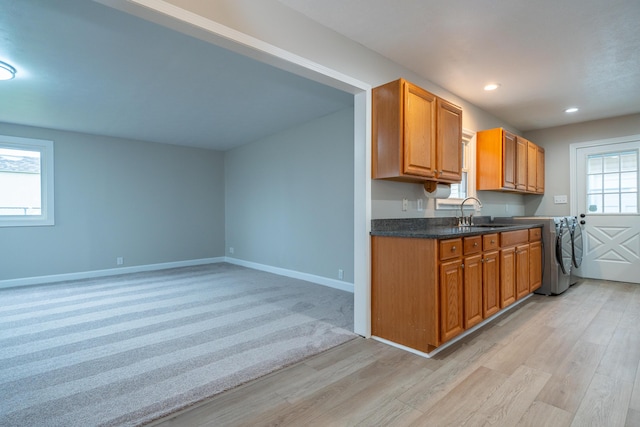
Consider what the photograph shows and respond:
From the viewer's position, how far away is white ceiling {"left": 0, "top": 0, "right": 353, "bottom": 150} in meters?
2.30

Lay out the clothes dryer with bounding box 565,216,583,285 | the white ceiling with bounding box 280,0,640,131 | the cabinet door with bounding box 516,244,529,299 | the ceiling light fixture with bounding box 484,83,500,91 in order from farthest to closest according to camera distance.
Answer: the clothes dryer with bounding box 565,216,583,285
the ceiling light fixture with bounding box 484,83,500,91
the cabinet door with bounding box 516,244,529,299
the white ceiling with bounding box 280,0,640,131

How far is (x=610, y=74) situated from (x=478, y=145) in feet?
4.55

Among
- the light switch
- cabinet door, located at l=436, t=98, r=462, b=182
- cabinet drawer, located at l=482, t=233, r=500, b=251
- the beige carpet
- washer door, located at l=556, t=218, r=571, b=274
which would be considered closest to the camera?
the beige carpet

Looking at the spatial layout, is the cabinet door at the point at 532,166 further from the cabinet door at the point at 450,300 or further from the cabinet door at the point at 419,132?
the cabinet door at the point at 450,300

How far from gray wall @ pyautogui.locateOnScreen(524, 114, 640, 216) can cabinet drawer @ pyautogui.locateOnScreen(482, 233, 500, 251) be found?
10.4ft

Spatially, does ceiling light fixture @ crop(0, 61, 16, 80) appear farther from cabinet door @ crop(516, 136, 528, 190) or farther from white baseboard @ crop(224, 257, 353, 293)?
cabinet door @ crop(516, 136, 528, 190)

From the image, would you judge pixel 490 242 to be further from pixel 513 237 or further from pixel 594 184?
pixel 594 184

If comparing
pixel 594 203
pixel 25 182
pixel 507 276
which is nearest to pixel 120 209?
pixel 25 182

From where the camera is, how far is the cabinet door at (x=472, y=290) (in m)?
2.55

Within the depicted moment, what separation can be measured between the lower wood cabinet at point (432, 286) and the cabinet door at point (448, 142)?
2.24 ft

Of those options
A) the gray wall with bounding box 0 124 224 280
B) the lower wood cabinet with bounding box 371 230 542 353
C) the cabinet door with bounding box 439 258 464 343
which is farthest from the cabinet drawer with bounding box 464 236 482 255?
the gray wall with bounding box 0 124 224 280

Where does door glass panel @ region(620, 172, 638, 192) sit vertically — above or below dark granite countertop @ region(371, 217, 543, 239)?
above

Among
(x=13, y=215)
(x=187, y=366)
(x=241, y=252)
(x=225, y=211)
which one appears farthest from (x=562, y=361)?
(x=13, y=215)

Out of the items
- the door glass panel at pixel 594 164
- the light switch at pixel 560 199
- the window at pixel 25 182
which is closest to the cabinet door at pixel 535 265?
the light switch at pixel 560 199
